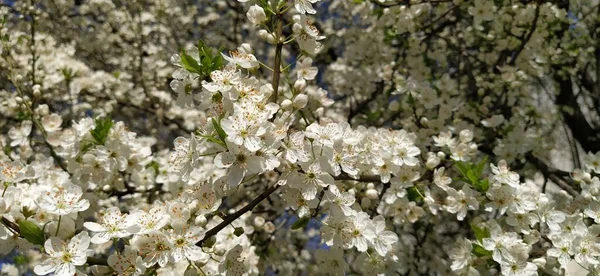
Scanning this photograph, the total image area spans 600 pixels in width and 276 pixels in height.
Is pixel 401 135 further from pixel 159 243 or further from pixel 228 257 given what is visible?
pixel 159 243

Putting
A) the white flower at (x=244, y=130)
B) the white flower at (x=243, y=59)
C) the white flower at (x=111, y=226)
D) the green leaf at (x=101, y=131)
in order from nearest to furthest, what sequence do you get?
the white flower at (x=244, y=130)
the white flower at (x=111, y=226)
the white flower at (x=243, y=59)
the green leaf at (x=101, y=131)

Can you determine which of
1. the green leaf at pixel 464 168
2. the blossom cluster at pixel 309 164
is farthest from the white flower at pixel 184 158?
the green leaf at pixel 464 168

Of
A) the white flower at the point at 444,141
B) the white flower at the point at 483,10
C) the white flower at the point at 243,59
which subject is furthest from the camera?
the white flower at the point at 483,10

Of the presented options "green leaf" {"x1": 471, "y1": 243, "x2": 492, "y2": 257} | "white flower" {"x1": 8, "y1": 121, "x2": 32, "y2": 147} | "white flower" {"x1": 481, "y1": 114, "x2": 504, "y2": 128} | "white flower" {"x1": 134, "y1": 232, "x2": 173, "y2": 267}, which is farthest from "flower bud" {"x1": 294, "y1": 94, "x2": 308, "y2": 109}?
"white flower" {"x1": 481, "y1": 114, "x2": 504, "y2": 128}

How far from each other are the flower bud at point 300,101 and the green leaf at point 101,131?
104cm

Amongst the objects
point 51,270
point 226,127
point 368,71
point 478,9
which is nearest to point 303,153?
point 226,127

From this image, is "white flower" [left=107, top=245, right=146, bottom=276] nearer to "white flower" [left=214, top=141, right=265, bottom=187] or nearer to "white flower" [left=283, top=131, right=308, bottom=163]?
"white flower" [left=214, top=141, right=265, bottom=187]

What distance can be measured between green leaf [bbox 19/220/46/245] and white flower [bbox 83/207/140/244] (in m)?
0.16

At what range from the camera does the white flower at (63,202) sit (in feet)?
5.52

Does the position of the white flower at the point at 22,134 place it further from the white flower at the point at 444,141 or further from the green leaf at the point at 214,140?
the white flower at the point at 444,141

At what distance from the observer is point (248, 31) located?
6.73 meters

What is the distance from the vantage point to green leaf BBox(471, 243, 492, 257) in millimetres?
2145

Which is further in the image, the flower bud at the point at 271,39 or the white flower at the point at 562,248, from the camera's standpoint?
the white flower at the point at 562,248

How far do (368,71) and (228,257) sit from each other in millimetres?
3042
